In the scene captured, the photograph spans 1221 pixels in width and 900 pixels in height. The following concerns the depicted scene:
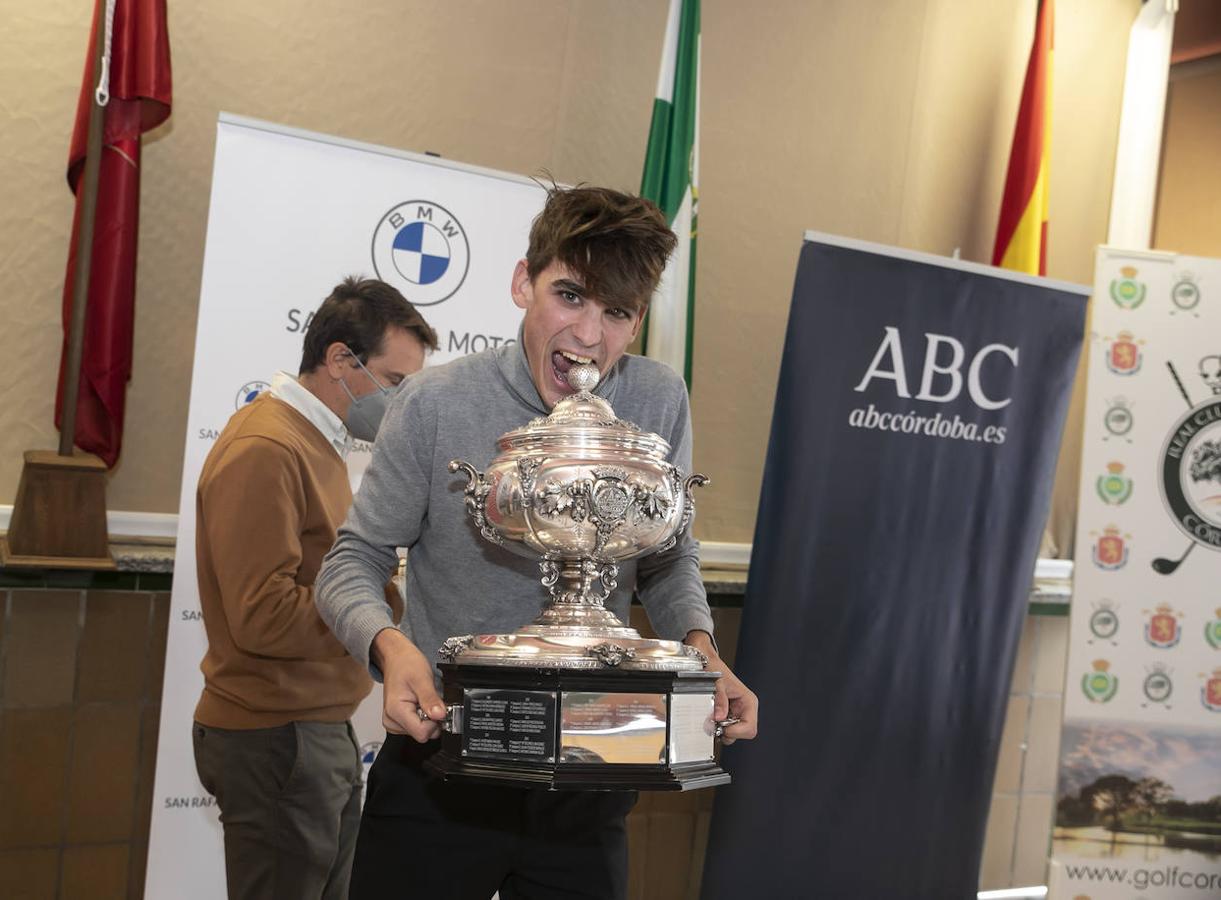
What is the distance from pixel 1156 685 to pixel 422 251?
2431 mm

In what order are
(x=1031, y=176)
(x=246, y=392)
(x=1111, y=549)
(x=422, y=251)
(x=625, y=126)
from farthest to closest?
1. (x=1031, y=176)
2. (x=625, y=126)
3. (x=1111, y=549)
4. (x=422, y=251)
5. (x=246, y=392)

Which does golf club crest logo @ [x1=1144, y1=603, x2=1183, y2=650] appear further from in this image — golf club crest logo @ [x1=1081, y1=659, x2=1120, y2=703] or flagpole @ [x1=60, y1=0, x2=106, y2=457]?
flagpole @ [x1=60, y1=0, x2=106, y2=457]

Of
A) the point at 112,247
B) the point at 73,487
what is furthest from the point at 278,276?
the point at 73,487

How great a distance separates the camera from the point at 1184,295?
3650mm

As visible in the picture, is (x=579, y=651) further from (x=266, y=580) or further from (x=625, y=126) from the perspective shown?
(x=625, y=126)

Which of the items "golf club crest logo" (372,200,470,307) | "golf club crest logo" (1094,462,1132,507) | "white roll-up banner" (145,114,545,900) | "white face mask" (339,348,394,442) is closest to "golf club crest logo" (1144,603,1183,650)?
"golf club crest logo" (1094,462,1132,507)

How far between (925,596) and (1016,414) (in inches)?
22.9

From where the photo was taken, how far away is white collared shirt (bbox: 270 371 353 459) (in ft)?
8.15

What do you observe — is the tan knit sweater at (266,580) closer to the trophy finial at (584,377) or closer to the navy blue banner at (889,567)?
the trophy finial at (584,377)

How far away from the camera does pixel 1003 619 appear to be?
353 cm

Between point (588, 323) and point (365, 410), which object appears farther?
point (365, 410)

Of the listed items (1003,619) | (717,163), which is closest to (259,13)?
(717,163)

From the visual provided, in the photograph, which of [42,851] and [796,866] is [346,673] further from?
[796,866]

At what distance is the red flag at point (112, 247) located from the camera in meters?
3.02
